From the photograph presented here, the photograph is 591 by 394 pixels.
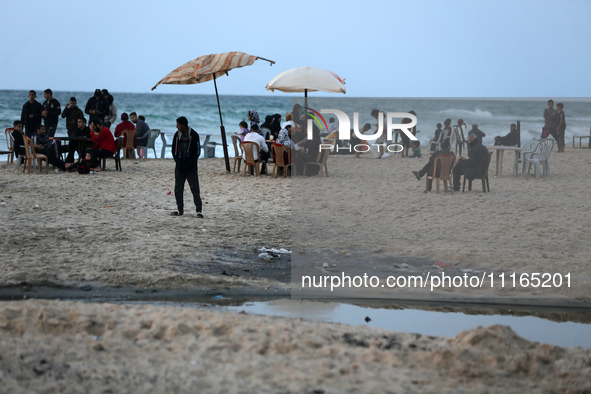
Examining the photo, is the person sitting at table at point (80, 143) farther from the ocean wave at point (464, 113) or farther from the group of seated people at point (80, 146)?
the ocean wave at point (464, 113)

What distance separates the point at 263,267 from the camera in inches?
238

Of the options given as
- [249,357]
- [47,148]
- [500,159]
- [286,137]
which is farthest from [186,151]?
[500,159]

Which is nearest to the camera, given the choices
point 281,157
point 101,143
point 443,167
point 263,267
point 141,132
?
point 263,267

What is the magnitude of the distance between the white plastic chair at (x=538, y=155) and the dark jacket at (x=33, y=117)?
10.6 m

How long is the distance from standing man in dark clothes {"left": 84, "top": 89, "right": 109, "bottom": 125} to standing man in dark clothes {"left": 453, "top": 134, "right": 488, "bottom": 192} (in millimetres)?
8613

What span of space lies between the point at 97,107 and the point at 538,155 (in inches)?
399

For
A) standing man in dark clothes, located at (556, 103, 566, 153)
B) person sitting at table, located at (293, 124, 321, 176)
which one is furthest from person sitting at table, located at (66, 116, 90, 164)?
standing man in dark clothes, located at (556, 103, 566, 153)

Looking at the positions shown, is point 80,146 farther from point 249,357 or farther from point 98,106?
point 249,357

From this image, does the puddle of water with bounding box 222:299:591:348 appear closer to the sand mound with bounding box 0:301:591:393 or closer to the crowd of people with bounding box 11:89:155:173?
the sand mound with bounding box 0:301:591:393

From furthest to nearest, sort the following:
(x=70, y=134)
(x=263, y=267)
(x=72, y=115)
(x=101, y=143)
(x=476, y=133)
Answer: (x=70, y=134), (x=72, y=115), (x=101, y=143), (x=476, y=133), (x=263, y=267)

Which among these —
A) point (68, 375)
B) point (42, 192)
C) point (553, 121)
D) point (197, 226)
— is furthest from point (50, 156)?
point (553, 121)

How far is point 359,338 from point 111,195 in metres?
7.15

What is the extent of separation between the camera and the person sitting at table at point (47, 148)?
12.9 meters

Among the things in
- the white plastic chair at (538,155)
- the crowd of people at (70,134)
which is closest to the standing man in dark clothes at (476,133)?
the white plastic chair at (538,155)
